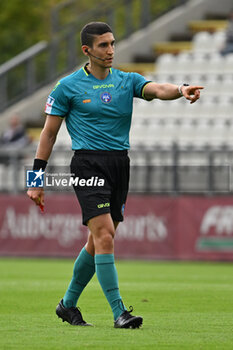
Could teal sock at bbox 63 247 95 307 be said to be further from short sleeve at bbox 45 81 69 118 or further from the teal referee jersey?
short sleeve at bbox 45 81 69 118

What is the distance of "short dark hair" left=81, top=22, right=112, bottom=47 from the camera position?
7.28m

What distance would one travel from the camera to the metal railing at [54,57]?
22703 mm

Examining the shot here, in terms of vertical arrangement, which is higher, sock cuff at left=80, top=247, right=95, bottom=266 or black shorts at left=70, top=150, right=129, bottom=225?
black shorts at left=70, top=150, right=129, bottom=225

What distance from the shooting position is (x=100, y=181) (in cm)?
715

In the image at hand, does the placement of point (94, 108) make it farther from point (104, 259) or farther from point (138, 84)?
point (104, 259)

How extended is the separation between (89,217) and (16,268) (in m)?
8.32

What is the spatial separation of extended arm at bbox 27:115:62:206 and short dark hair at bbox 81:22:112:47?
2.09 ft

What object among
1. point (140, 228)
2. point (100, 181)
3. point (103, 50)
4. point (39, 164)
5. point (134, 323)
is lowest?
point (134, 323)

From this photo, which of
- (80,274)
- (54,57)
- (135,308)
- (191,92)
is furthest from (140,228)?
(191,92)

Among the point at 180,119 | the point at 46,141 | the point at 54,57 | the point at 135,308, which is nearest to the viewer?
the point at 46,141

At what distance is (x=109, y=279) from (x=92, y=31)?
1.88 meters

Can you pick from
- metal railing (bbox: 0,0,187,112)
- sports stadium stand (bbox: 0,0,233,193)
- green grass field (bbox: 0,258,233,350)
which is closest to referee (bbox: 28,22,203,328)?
green grass field (bbox: 0,258,233,350)

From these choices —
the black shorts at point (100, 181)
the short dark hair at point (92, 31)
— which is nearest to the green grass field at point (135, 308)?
the black shorts at point (100, 181)

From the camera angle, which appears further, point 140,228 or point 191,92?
point 140,228
